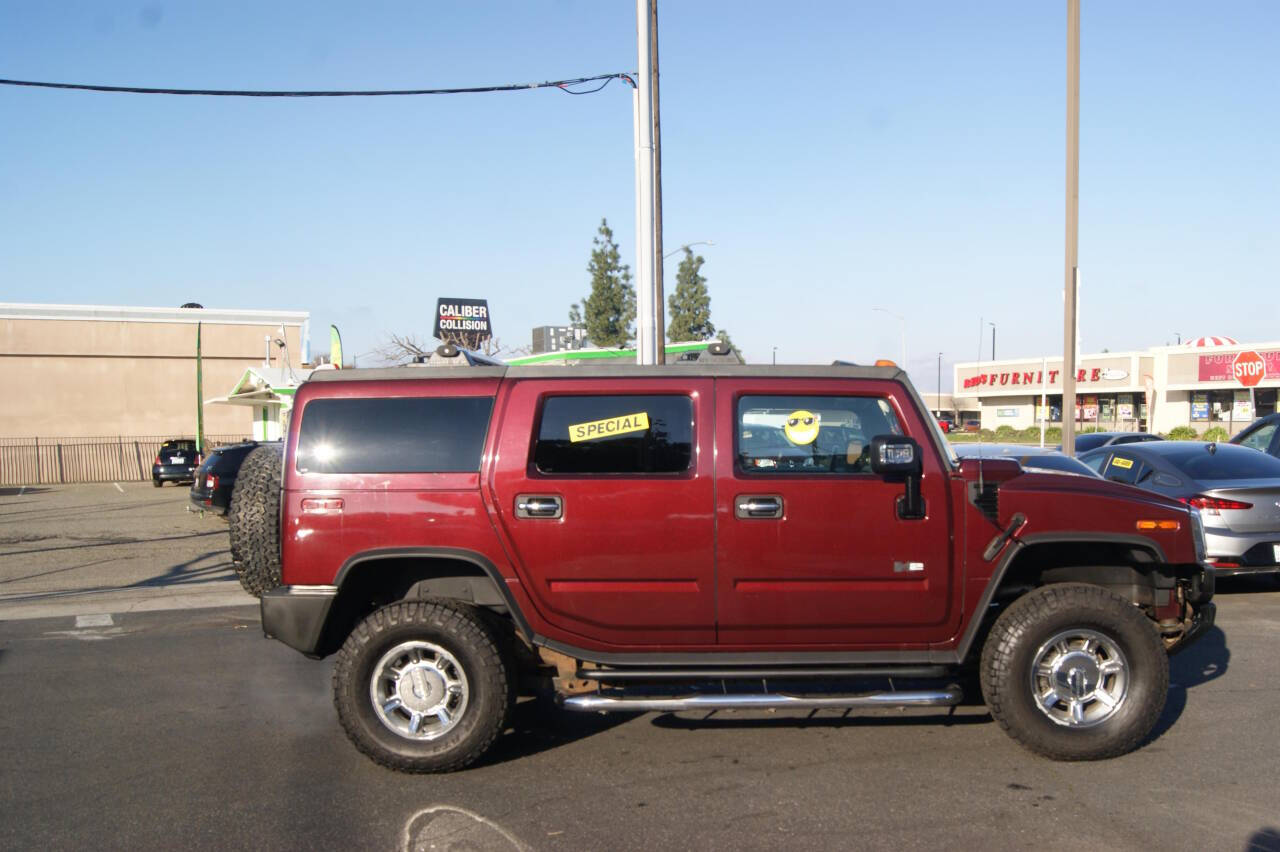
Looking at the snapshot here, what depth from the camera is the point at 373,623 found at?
499cm

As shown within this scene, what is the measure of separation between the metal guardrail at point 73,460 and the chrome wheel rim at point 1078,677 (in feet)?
126

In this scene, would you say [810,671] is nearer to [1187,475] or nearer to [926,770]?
[926,770]

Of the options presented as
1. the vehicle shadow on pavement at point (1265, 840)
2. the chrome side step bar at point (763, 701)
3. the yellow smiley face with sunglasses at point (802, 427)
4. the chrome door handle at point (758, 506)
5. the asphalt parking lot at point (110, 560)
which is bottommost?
the asphalt parking lot at point (110, 560)

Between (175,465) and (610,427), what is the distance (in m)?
30.1

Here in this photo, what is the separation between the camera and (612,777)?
4.91 metres

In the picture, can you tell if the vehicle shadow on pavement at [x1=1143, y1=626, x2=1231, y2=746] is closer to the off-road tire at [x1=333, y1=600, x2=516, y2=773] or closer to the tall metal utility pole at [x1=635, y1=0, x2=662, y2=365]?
the off-road tire at [x1=333, y1=600, x2=516, y2=773]

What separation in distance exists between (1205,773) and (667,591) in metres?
2.77

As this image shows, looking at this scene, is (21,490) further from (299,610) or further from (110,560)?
(299,610)

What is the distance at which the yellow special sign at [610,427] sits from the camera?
5.14 meters

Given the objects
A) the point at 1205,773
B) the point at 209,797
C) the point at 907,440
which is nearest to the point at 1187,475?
the point at 1205,773

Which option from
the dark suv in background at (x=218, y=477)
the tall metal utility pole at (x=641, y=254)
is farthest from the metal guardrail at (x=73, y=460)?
the tall metal utility pole at (x=641, y=254)

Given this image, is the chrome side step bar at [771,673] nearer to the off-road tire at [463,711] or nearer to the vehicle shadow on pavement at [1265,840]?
the off-road tire at [463,711]

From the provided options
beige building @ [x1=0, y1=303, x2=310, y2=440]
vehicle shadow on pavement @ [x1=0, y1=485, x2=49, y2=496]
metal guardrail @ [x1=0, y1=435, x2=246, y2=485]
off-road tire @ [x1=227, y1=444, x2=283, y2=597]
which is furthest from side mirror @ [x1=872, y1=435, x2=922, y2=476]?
metal guardrail @ [x1=0, y1=435, x2=246, y2=485]

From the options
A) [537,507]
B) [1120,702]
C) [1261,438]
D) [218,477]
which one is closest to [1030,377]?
[1261,438]
